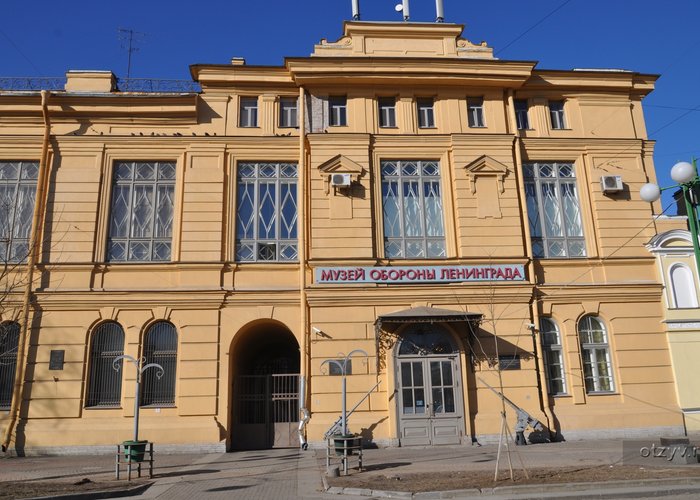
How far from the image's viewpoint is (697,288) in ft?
59.2

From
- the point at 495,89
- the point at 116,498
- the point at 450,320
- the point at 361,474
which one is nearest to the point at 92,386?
the point at 116,498

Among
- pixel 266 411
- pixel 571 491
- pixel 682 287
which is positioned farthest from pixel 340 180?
pixel 682 287

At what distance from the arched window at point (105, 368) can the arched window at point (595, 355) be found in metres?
14.3

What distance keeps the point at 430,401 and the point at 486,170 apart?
7.65 metres

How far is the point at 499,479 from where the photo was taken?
10.3 meters

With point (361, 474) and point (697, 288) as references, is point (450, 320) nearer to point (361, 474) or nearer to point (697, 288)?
point (361, 474)

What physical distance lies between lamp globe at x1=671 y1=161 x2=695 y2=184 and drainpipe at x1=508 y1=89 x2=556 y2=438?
7287 millimetres

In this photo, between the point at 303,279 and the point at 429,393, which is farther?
the point at 303,279

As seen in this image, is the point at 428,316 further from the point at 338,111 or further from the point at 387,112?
the point at 338,111

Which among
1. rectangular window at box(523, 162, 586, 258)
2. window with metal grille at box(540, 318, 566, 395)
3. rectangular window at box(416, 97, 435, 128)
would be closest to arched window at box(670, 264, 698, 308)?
rectangular window at box(523, 162, 586, 258)

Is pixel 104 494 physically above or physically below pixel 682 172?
below

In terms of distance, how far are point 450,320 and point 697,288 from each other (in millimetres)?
8597

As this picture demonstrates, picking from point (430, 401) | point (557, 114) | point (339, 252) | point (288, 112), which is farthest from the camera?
point (557, 114)

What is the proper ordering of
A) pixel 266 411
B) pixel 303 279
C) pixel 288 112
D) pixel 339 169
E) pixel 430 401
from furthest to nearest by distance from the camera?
pixel 288 112 → pixel 339 169 → pixel 266 411 → pixel 303 279 → pixel 430 401
